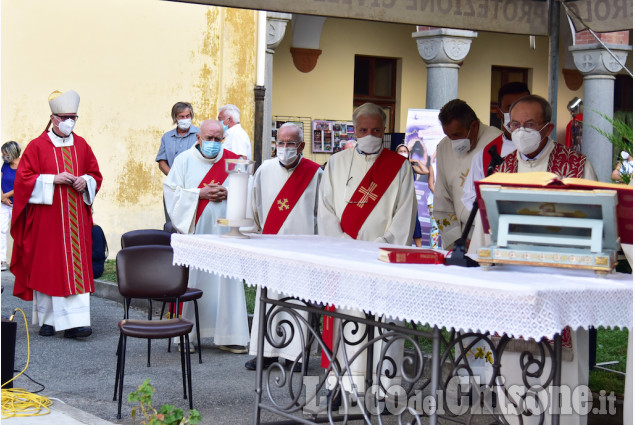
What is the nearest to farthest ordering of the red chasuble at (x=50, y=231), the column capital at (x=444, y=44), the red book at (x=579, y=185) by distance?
the red book at (x=579, y=185), the red chasuble at (x=50, y=231), the column capital at (x=444, y=44)

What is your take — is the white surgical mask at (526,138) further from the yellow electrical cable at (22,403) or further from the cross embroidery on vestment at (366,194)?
the yellow electrical cable at (22,403)

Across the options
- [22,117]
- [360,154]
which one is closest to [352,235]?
[360,154]

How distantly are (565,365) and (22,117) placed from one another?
29.9ft

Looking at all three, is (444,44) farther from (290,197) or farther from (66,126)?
(290,197)

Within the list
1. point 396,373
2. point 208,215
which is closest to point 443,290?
point 396,373

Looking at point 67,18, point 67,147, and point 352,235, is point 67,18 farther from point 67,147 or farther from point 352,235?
point 352,235

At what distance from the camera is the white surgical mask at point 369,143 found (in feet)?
20.0

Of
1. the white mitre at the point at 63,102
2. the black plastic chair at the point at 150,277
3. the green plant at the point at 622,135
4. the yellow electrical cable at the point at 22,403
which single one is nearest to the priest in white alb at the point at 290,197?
the black plastic chair at the point at 150,277

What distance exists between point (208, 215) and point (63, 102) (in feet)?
5.35

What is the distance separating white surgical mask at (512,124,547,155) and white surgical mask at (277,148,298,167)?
238 centimetres

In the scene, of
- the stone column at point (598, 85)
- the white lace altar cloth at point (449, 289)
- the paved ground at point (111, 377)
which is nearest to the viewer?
the white lace altar cloth at point (449, 289)

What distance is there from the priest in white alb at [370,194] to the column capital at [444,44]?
31.3 feet

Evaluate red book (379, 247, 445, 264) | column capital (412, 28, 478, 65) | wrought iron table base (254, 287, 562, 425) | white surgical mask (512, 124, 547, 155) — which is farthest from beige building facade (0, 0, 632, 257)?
red book (379, 247, 445, 264)

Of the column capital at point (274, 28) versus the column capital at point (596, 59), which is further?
the column capital at point (596, 59)
